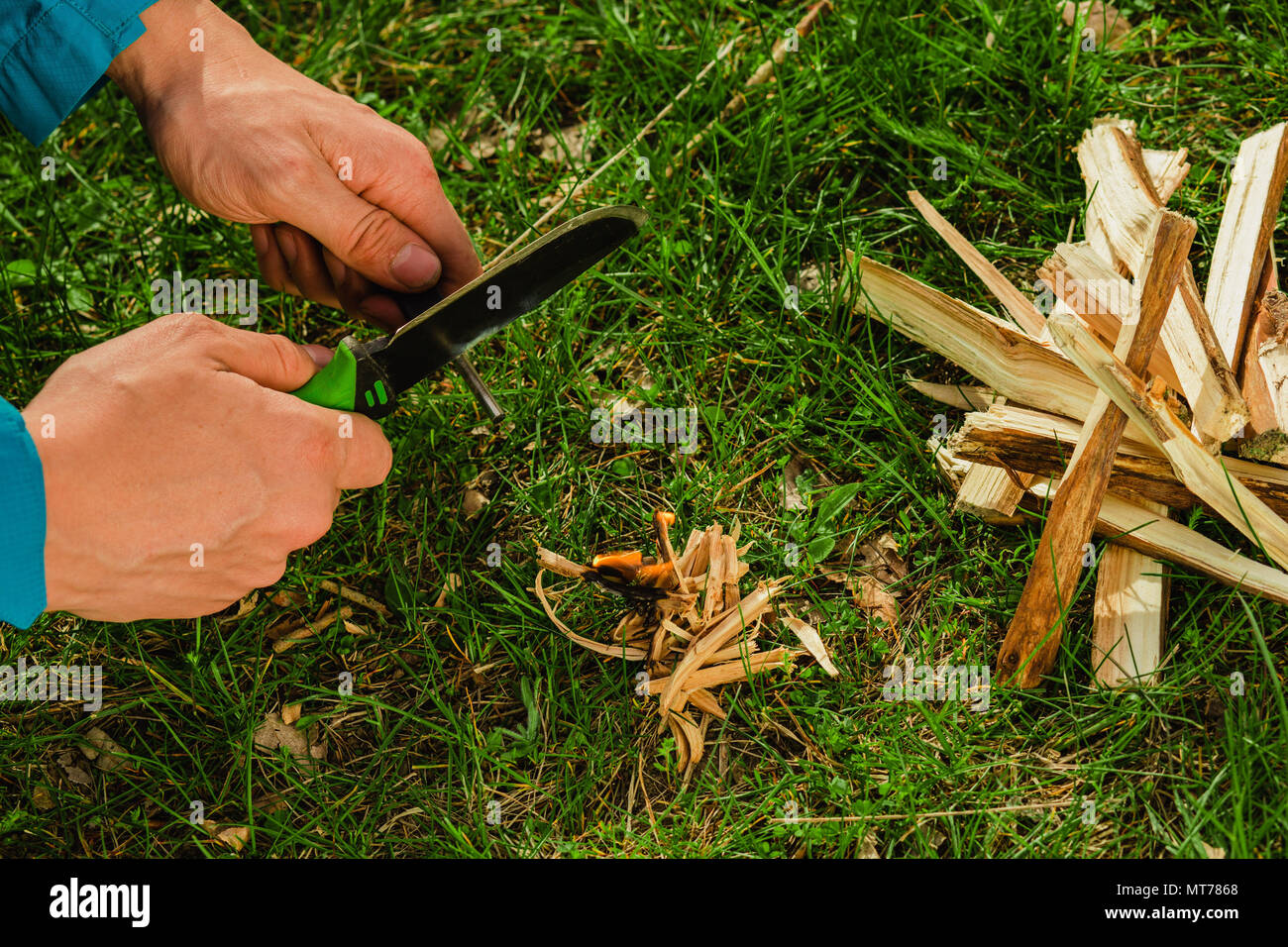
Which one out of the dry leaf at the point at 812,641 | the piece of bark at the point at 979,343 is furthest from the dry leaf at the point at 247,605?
the piece of bark at the point at 979,343

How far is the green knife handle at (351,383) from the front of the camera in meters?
2.26

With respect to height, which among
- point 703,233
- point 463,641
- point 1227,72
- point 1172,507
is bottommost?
point 463,641

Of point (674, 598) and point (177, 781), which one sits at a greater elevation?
point (674, 598)

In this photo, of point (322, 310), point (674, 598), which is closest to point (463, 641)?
point (674, 598)

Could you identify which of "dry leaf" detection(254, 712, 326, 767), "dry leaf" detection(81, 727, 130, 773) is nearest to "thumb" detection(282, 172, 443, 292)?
"dry leaf" detection(254, 712, 326, 767)

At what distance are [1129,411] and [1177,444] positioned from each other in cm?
14

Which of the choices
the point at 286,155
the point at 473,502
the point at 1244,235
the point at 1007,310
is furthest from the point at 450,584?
the point at 1244,235

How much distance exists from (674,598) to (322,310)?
1.64 meters

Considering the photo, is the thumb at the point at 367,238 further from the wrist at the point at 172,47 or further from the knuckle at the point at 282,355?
the wrist at the point at 172,47

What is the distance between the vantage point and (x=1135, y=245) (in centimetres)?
265

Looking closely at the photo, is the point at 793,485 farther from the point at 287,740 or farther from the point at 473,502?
the point at 287,740

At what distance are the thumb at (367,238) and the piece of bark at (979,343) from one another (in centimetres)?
131

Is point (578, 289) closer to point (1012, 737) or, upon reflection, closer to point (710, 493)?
point (710, 493)

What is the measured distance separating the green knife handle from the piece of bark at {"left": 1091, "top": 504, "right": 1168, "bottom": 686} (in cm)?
195
